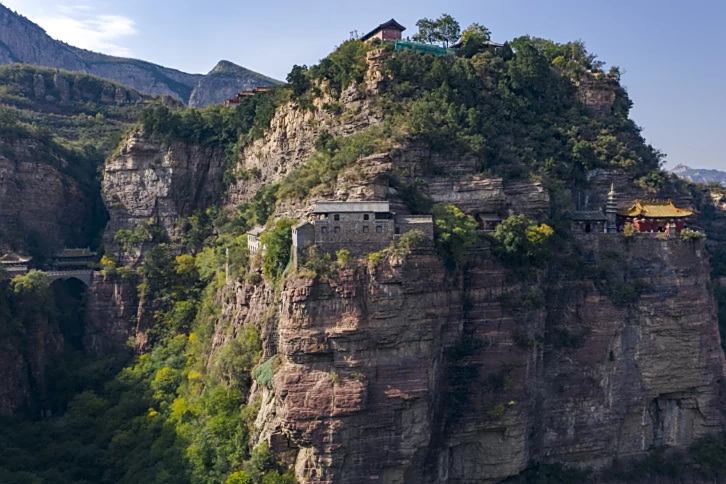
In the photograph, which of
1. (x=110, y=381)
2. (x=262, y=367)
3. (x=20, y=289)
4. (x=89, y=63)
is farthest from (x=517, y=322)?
(x=89, y=63)

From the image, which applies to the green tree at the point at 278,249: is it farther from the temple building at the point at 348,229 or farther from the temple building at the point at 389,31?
the temple building at the point at 389,31

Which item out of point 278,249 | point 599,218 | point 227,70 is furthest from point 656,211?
point 227,70

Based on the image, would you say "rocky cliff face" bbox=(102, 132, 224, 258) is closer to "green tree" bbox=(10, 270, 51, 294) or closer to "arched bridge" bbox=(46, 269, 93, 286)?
"arched bridge" bbox=(46, 269, 93, 286)

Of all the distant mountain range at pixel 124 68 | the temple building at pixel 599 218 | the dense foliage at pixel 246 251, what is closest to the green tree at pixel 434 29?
the dense foliage at pixel 246 251

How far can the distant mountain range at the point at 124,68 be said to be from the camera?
375 feet

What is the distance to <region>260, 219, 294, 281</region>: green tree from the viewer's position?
35.4 m

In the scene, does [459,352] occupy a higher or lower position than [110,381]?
higher

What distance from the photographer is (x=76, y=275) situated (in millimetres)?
53094

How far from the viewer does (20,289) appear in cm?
4631

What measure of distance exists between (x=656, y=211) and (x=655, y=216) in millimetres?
432

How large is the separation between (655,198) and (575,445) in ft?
57.6

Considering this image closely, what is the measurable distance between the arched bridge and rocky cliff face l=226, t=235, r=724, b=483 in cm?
1762

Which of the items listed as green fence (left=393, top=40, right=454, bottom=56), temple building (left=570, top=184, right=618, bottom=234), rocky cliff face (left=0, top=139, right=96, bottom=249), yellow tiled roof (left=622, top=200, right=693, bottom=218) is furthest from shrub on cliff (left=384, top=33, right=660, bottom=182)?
rocky cliff face (left=0, top=139, right=96, bottom=249)

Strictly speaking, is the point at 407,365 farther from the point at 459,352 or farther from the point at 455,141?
the point at 455,141
